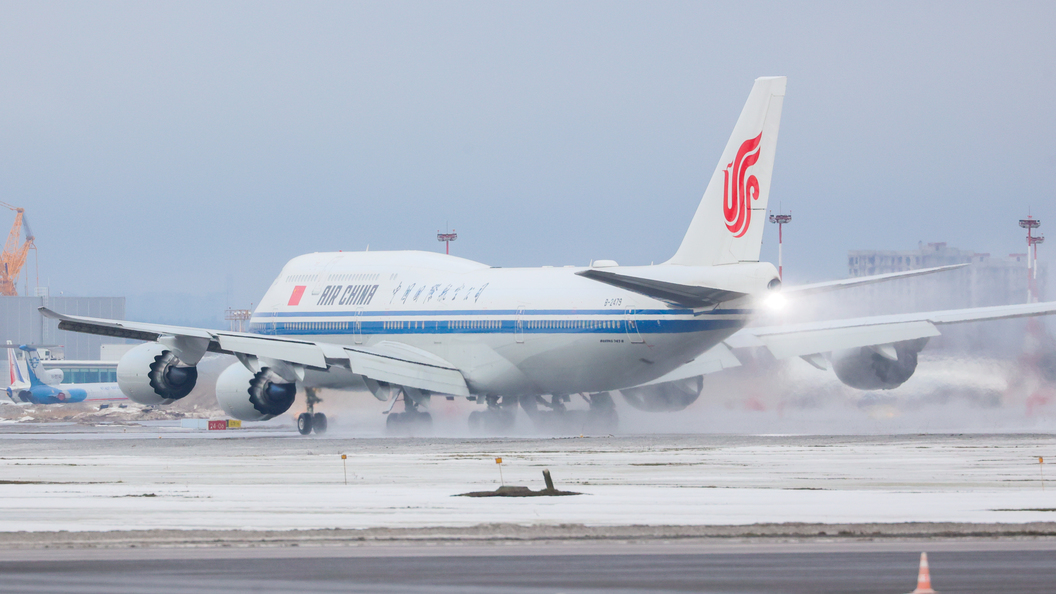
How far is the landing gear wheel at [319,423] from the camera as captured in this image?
4626cm

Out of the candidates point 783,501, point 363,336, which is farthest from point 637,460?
point 363,336

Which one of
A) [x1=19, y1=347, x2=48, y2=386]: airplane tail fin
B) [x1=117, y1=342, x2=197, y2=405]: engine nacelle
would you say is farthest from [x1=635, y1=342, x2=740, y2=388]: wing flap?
[x1=19, y1=347, x2=48, y2=386]: airplane tail fin

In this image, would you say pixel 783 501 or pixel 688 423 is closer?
pixel 783 501

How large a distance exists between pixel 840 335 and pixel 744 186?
22.0 ft

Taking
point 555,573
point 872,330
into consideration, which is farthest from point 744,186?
point 555,573

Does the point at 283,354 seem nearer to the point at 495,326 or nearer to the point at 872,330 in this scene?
the point at 495,326

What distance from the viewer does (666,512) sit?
735 inches

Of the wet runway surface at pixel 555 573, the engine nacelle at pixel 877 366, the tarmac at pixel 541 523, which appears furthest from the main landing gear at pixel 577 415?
the wet runway surface at pixel 555 573

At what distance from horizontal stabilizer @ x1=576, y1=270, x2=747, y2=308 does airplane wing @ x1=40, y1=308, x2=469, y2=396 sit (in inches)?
332

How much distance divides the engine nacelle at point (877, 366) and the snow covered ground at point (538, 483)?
472 centimetres

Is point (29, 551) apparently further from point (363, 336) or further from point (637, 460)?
point (363, 336)

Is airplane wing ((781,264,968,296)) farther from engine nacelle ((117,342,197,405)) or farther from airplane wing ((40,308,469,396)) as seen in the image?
engine nacelle ((117,342,197,405))

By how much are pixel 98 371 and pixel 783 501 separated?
5302 inches

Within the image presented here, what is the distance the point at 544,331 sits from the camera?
40.7 metres
